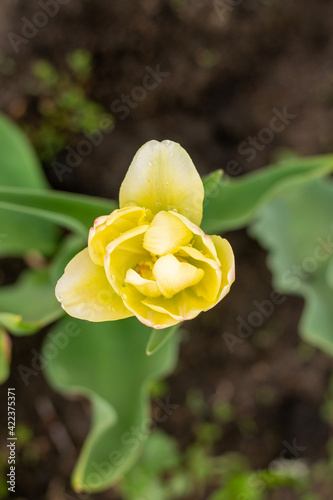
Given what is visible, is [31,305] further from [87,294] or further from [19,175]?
[87,294]

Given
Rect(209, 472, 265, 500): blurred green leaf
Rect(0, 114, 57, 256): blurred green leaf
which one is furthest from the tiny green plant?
Rect(209, 472, 265, 500): blurred green leaf

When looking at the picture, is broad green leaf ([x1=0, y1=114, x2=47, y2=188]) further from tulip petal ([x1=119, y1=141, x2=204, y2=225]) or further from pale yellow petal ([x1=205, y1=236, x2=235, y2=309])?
pale yellow petal ([x1=205, y1=236, x2=235, y2=309])

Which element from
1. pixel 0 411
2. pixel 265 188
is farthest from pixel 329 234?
pixel 0 411

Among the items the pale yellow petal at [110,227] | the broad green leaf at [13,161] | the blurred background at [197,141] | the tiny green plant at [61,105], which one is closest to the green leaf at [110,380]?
the broad green leaf at [13,161]

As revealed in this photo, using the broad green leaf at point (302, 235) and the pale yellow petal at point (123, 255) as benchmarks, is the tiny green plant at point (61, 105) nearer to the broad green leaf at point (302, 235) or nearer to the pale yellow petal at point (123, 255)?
the broad green leaf at point (302, 235)

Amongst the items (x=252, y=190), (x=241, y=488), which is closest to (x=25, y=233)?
(x=252, y=190)
